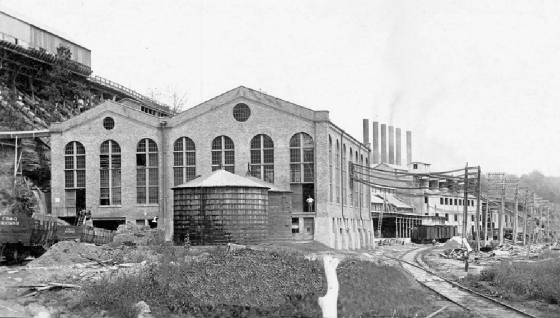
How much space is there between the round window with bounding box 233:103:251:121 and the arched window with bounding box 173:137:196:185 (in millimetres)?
3684

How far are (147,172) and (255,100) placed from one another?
904 cm

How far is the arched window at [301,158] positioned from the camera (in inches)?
1672

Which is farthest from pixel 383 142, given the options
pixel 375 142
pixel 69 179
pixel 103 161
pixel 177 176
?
pixel 69 179

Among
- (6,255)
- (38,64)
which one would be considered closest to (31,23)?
(38,64)

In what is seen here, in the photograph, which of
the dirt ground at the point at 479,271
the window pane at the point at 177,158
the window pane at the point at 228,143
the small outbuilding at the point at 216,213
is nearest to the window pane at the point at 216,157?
the window pane at the point at 228,143

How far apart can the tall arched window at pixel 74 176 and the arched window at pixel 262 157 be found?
39.3 ft

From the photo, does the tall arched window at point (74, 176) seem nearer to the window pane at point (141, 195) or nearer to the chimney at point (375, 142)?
the window pane at point (141, 195)

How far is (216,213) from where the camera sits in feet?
113

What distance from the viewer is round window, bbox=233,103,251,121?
43469 millimetres

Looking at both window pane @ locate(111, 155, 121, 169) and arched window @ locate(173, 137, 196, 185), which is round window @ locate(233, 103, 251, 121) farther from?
window pane @ locate(111, 155, 121, 169)

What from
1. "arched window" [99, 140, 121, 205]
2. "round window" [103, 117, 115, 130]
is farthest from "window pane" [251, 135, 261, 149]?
"round window" [103, 117, 115, 130]

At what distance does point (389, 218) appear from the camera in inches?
2889

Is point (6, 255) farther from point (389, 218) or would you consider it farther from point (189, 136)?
point (389, 218)

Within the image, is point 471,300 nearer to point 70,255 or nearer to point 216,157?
point 70,255
